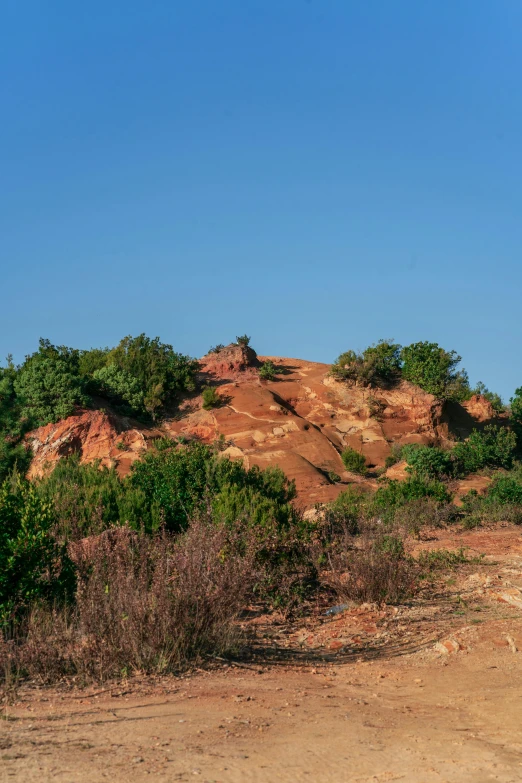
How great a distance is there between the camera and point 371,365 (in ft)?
112

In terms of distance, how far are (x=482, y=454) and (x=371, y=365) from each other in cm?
771

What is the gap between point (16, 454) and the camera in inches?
984

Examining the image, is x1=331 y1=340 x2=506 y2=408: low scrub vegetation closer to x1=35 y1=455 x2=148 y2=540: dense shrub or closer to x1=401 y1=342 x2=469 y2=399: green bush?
x1=401 y1=342 x2=469 y2=399: green bush

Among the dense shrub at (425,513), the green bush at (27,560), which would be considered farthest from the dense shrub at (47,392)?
the green bush at (27,560)

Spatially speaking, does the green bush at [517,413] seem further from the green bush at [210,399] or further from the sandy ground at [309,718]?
the sandy ground at [309,718]

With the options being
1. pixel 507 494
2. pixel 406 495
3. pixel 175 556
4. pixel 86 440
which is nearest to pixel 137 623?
pixel 175 556

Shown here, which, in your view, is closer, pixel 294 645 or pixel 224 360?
pixel 294 645

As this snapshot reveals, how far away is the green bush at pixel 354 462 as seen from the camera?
27.7 m

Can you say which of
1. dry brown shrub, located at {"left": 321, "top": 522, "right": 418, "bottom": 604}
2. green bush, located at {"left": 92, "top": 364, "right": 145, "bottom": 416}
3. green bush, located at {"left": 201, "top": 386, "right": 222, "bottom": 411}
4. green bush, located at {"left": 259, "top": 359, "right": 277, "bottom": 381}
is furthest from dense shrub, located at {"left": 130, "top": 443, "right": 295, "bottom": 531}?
green bush, located at {"left": 259, "top": 359, "right": 277, "bottom": 381}

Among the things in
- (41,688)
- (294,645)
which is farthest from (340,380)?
(41,688)

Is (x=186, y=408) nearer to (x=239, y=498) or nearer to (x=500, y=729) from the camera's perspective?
(x=239, y=498)

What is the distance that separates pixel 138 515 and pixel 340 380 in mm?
24900

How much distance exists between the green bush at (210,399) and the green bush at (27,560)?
23.2 m

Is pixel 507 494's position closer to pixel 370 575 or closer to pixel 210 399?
pixel 370 575
